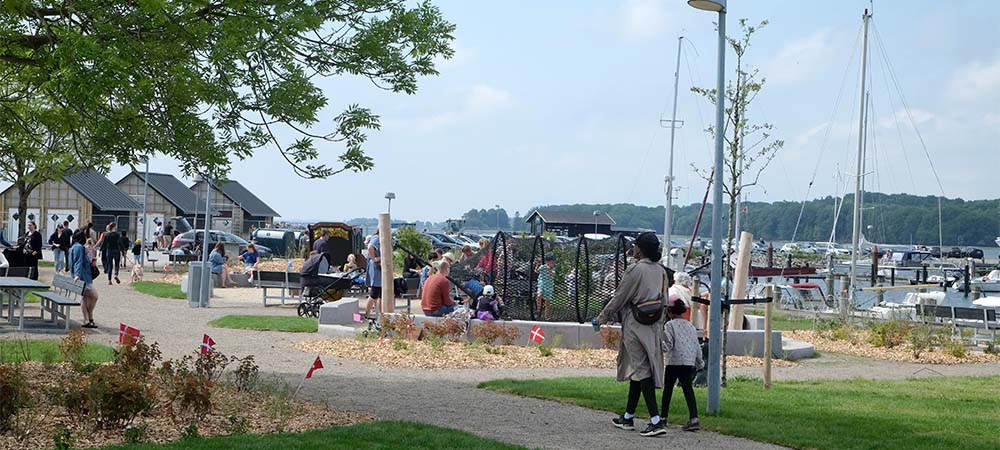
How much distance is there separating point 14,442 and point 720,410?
6741mm

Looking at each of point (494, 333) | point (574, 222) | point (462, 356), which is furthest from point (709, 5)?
point (574, 222)

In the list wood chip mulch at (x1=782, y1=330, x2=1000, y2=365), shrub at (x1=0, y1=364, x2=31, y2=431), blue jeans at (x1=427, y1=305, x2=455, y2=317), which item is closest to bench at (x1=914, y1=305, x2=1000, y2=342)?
wood chip mulch at (x1=782, y1=330, x2=1000, y2=365)

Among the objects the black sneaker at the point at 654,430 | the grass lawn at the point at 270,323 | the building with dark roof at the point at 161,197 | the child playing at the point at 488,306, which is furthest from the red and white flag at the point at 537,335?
the building with dark roof at the point at 161,197

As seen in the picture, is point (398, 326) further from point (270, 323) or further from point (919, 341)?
point (919, 341)

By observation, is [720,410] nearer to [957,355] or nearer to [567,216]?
[957,355]

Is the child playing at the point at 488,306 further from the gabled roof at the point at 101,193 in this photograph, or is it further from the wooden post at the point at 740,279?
the gabled roof at the point at 101,193

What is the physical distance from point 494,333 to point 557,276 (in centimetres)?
272

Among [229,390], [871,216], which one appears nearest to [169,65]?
[229,390]

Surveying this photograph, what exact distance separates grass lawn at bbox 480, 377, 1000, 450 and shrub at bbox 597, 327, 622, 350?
3397 mm

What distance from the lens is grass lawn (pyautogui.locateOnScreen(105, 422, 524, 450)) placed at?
8.96 m

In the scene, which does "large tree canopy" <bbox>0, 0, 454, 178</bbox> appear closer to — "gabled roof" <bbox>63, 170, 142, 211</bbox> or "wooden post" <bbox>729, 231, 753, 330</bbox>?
"wooden post" <bbox>729, 231, 753, 330</bbox>

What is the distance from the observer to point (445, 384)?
48.2ft

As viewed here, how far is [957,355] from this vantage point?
2106cm

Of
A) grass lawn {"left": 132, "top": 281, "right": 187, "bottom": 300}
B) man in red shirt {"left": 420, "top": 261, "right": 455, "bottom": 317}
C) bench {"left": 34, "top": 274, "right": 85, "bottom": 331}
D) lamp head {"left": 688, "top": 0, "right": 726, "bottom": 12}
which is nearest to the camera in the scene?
lamp head {"left": 688, "top": 0, "right": 726, "bottom": 12}
